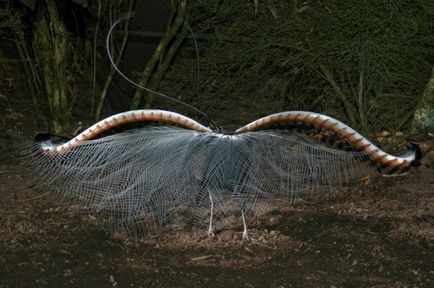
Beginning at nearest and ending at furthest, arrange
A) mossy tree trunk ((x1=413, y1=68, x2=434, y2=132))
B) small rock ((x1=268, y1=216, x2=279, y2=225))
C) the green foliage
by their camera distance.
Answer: small rock ((x1=268, y1=216, x2=279, y2=225)), the green foliage, mossy tree trunk ((x1=413, y1=68, x2=434, y2=132))

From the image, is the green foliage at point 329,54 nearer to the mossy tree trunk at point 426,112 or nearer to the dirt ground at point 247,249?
the mossy tree trunk at point 426,112

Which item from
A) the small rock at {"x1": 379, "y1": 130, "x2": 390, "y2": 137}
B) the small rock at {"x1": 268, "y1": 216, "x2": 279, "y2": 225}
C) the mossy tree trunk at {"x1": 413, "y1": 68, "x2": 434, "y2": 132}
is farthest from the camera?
the small rock at {"x1": 379, "y1": 130, "x2": 390, "y2": 137}

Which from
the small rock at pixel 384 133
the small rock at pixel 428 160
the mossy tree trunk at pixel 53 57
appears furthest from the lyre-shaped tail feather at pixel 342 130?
the mossy tree trunk at pixel 53 57

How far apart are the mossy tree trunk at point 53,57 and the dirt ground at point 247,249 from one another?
1.37m

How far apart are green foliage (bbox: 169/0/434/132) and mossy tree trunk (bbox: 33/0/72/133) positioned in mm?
1114

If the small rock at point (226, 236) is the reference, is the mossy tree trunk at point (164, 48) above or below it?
above

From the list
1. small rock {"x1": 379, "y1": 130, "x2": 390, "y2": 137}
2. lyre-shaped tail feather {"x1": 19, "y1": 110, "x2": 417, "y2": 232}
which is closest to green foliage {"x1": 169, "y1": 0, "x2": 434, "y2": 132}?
small rock {"x1": 379, "y1": 130, "x2": 390, "y2": 137}

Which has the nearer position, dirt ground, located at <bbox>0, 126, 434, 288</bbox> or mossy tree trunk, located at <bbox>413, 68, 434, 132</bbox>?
dirt ground, located at <bbox>0, 126, 434, 288</bbox>

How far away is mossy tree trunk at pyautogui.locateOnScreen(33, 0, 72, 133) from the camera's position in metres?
5.94

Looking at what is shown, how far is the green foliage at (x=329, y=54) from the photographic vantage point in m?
5.58

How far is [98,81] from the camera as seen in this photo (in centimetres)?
687

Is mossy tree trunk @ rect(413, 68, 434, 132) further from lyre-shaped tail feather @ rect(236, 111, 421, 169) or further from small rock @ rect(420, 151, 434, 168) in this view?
lyre-shaped tail feather @ rect(236, 111, 421, 169)

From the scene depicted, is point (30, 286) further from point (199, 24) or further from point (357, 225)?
point (199, 24)

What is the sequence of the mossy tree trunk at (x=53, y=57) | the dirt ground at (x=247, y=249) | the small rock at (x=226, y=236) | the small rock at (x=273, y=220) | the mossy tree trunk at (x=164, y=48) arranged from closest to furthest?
the dirt ground at (x=247, y=249) → the small rock at (x=226, y=236) → the small rock at (x=273, y=220) → the mossy tree trunk at (x=53, y=57) → the mossy tree trunk at (x=164, y=48)
